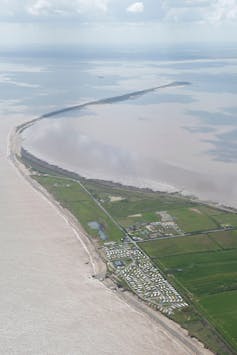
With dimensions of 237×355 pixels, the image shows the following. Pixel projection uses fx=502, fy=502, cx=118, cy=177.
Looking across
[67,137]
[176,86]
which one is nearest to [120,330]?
[67,137]

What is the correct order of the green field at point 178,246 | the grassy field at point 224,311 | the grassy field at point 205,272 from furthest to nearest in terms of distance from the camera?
the green field at point 178,246, the grassy field at point 205,272, the grassy field at point 224,311

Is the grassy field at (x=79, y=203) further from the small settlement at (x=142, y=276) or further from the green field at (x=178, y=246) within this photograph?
the green field at (x=178, y=246)

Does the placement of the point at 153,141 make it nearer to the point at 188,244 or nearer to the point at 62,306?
the point at 188,244

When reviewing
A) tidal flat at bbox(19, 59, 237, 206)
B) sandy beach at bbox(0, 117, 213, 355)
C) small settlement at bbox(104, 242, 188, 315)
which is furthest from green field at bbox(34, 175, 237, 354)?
tidal flat at bbox(19, 59, 237, 206)

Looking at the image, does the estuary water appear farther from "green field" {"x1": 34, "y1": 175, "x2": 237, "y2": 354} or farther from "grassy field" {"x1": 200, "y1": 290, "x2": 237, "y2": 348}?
"grassy field" {"x1": 200, "y1": 290, "x2": 237, "y2": 348}

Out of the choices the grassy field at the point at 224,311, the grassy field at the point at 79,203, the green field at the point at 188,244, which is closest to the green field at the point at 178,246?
the green field at the point at 188,244

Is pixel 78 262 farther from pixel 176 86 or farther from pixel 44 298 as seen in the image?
pixel 176 86

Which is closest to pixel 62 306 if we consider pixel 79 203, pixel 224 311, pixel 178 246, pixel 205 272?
pixel 224 311
